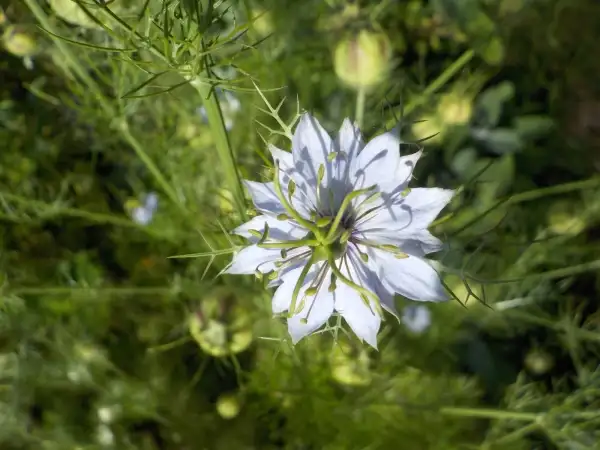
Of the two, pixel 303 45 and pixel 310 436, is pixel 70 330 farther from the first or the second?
pixel 303 45

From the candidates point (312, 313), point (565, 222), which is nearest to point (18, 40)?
point (312, 313)

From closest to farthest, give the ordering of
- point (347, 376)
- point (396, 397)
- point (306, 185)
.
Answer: point (306, 185) → point (347, 376) → point (396, 397)

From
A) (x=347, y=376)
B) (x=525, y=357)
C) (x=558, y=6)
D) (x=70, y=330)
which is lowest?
(x=347, y=376)

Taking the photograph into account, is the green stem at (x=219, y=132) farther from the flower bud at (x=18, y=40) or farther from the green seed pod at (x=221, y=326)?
the flower bud at (x=18, y=40)

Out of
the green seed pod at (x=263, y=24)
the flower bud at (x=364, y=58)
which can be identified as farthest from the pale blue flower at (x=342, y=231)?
the green seed pod at (x=263, y=24)

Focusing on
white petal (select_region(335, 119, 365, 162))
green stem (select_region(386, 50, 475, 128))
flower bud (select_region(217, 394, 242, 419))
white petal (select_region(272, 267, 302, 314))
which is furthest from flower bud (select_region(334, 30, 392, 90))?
flower bud (select_region(217, 394, 242, 419))

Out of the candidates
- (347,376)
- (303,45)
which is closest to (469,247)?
(347,376)

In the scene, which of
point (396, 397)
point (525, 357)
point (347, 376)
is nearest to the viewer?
point (347, 376)
